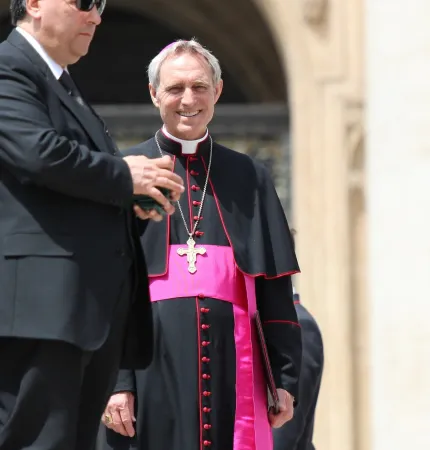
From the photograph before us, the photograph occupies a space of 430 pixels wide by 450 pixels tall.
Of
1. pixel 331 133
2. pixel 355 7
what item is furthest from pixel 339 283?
pixel 355 7

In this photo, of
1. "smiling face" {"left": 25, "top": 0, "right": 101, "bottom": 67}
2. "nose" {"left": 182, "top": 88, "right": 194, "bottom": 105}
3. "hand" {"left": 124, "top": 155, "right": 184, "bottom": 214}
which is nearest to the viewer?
"hand" {"left": 124, "top": 155, "right": 184, "bottom": 214}

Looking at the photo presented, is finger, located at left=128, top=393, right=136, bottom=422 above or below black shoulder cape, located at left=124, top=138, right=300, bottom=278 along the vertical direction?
below

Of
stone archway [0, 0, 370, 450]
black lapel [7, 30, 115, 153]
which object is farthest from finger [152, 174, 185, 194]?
stone archway [0, 0, 370, 450]

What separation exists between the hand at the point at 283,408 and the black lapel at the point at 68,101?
3.86 ft

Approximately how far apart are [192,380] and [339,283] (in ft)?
16.1

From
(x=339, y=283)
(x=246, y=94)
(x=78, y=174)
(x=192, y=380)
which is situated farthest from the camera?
(x=246, y=94)

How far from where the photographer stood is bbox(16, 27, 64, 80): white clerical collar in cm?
493

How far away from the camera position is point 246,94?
50.5 feet

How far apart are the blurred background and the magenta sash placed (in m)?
0.36

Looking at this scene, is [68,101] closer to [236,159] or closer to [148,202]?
[148,202]

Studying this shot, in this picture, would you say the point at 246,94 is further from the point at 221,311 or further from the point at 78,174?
the point at 78,174

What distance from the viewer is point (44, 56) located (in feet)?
16.2

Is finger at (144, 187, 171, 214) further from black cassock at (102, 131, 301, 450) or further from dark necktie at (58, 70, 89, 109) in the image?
black cassock at (102, 131, 301, 450)

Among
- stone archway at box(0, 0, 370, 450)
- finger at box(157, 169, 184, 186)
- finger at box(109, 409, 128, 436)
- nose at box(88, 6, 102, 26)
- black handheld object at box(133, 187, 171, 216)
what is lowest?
finger at box(109, 409, 128, 436)
